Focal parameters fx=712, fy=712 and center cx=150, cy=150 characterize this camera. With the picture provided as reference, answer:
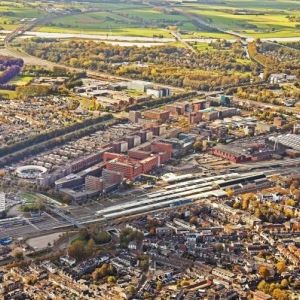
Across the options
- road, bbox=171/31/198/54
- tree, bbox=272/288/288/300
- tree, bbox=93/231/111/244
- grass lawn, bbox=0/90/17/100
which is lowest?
tree, bbox=272/288/288/300

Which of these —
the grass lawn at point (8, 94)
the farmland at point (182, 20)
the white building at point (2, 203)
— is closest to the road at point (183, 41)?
the farmland at point (182, 20)

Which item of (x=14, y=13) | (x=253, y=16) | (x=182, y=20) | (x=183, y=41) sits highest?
(x=14, y=13)

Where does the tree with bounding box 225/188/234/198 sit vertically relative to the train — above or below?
above

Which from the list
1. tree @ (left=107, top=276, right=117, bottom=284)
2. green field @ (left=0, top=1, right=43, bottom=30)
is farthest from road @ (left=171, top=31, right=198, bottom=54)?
tree @ (left=107, top=276, right=117, bottom=284)

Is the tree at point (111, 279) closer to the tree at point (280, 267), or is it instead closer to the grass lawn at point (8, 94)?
the tree at point (280, 267)

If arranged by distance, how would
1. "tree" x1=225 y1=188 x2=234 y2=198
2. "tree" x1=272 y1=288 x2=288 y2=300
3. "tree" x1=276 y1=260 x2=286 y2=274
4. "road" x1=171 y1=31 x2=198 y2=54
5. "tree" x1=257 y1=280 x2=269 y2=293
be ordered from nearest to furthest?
"tree" x1=272 y1=288 x2=288 y2=300 → "tree" x1=257 y1=280 x2=269 y2=293 → "tree" x1=276 y1=260 x2=286 y2=274 → "tree" x1=225 y1=188 x2=234 y2=198 → "road" x1=171 y1=31 x2=198 y2=54

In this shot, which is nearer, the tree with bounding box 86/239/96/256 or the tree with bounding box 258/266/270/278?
the tree with bounding box 258/266/270/278

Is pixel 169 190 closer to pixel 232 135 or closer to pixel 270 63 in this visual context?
pixel 232 135

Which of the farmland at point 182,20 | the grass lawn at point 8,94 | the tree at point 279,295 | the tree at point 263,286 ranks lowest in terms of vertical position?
the tree at point 263,286

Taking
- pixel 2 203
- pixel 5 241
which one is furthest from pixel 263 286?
pixel 2 203

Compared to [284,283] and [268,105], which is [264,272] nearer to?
[284,283]

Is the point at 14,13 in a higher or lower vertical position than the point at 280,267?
higher

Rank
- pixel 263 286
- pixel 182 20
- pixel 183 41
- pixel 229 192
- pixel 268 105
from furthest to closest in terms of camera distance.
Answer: pixel 182 20, pixel 183 41, pixel 268 105, pixel 229 192, pixel 263 286

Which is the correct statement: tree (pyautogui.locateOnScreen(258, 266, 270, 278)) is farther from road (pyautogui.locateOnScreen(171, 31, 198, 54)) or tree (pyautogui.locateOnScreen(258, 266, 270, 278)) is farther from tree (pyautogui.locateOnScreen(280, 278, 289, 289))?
road (pyautogui.locateOnScreen(171, 31, 198, 54))
